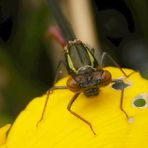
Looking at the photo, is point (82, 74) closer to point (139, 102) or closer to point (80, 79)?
point (80, 79)

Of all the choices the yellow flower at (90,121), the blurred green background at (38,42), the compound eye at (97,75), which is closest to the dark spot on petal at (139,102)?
the yellow flower at (90,121)

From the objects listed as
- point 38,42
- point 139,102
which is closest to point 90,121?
point 139,102

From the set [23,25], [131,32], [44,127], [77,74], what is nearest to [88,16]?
[131,32]

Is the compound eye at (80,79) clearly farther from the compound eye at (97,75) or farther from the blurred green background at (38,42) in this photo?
the blurred green background at (38,42)

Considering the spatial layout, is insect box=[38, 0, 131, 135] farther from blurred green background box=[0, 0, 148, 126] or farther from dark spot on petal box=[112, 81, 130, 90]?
blurred green background box=[0, 0, 148, 126]

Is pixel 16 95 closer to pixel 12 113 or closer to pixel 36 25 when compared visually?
pixel 12 113
